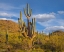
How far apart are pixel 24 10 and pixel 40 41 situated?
17.7m

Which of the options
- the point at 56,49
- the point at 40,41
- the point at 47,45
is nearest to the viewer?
the point at 56,49

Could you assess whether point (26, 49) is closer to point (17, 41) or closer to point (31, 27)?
point (31, 27)

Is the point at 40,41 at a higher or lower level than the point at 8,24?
lower

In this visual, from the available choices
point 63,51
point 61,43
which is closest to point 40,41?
point 61,43

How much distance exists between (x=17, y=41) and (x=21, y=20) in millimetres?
13454

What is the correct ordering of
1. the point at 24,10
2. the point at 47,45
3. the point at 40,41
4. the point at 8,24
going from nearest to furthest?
1. the point at 24,10
2. the point at 47,45
3. the point at 40,41
4. the point at 8,24

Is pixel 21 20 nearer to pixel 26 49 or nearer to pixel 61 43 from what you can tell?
pixel 26 49

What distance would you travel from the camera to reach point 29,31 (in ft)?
110

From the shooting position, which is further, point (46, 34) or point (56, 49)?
point (46, 34)

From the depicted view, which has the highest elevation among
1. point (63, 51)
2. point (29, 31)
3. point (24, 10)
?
point (24, 10)

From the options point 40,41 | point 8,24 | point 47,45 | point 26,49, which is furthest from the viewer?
point 8,24

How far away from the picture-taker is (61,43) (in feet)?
128

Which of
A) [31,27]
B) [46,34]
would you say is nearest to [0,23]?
[46,34]

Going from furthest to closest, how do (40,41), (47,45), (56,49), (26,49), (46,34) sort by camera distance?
(46,34) < (40,41) < (47,45) < (56,49) < (26,49)
